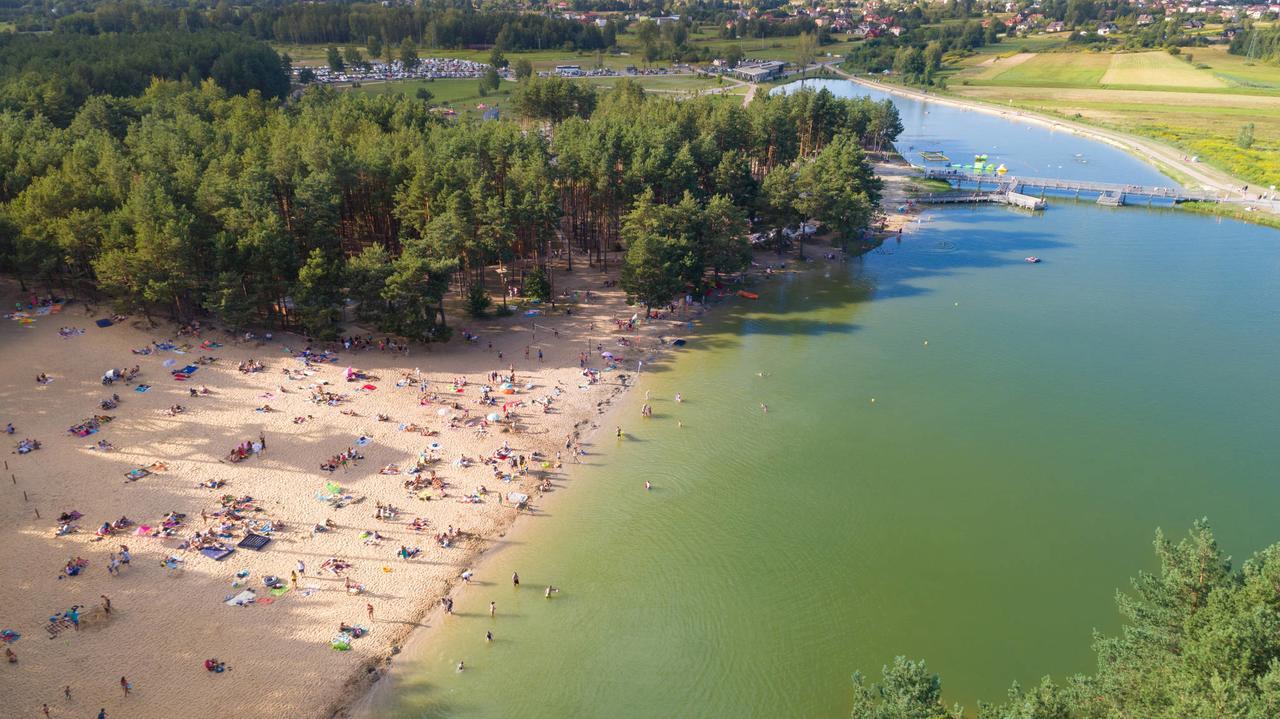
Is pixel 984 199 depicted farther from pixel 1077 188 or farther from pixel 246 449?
pixel 246 449

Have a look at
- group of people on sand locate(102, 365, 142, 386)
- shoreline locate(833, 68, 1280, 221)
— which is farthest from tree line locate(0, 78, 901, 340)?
shoreline locate(833, 68, 1280, 221)

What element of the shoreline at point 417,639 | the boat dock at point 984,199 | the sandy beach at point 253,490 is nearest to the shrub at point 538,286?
the sandy beach at point 253,490

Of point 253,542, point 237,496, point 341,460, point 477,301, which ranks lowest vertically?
point 253,542

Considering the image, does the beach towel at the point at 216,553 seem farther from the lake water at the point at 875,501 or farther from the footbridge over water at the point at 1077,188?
the footbridge over water at the point at 1077,188

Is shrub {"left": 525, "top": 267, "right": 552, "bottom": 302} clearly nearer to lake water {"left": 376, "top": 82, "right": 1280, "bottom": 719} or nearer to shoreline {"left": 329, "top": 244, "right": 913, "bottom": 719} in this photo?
lake water {"left": 376, "top": 82, "right": 1280, "bottom": 719}

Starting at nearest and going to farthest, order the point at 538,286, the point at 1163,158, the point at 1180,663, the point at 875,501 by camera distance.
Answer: the point at 1180,663 < the point at 875,501 < the point at 538,286 < the point at 1163,158

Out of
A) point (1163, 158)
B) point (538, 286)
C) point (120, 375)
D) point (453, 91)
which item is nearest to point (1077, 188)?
point (1163, 158)
